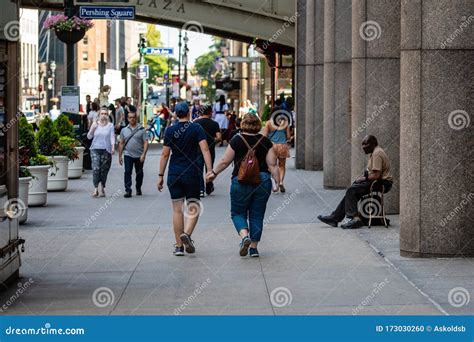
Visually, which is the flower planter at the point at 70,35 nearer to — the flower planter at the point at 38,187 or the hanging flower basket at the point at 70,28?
the hanging flower basket at the point at 70,28

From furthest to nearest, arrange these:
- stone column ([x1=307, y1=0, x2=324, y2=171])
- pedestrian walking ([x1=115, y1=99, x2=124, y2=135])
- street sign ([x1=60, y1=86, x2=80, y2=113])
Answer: pedestrian walking ([x1=115, y1=99, x2=124, y2=135]) → street sign ([x1=60, y1=86, x2=80, y2=113]) → stone column ([x1=307, y1=0, x2=324, y2=171])

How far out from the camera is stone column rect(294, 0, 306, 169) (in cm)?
3331

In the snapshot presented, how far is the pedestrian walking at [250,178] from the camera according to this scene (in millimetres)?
15148

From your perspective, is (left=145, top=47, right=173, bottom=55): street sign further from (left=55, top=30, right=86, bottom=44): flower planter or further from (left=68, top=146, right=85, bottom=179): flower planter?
(left=68, top=146, right=85, bottom=179): flower planter

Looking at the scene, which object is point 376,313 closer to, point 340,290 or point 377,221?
point 340,290

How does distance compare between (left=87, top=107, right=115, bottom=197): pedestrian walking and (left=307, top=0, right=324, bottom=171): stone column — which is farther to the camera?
(left=307, top=0, right=324, bottom=171): stone column

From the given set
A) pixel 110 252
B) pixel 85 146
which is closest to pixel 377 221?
pixel 110 252

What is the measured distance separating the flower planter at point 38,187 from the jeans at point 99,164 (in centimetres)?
216

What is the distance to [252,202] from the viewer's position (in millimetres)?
15289

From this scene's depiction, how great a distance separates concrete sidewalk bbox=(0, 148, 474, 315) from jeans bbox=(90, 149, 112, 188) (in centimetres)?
338

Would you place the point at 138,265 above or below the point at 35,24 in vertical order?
below

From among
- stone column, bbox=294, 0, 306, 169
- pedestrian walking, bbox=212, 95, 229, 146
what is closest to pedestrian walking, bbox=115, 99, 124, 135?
pedestrian walking, bbox=212, 95, 229, 146
